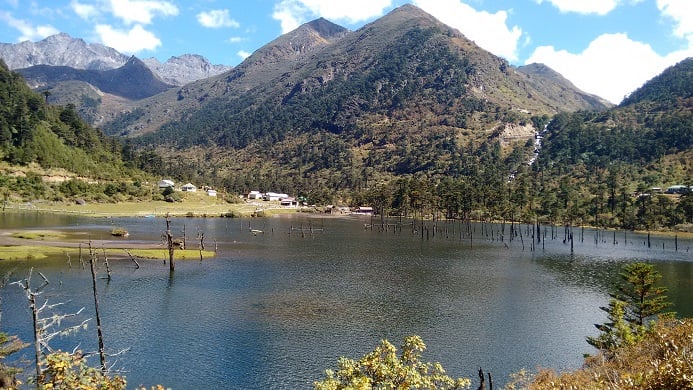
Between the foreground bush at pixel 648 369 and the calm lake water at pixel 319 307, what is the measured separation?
14312mm

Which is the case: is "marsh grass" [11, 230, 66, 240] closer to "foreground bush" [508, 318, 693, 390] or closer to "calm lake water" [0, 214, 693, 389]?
"calm lake water" [0, 214, 693, 389]

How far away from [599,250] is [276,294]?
384 ft

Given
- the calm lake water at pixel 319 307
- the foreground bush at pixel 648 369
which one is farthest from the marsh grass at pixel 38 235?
the foreground bush at pixel 648 369

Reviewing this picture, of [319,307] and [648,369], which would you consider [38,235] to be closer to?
[319,307]

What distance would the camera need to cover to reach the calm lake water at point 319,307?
48.9 metres

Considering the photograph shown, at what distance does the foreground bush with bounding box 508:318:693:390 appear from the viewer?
66.6ft

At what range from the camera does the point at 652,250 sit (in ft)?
490

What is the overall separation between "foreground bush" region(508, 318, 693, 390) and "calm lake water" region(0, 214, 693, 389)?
14.3m

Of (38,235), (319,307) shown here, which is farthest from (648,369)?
(38,235)

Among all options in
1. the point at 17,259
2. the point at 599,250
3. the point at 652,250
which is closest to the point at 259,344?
the point at 17,259

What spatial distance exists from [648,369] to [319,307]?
156ft

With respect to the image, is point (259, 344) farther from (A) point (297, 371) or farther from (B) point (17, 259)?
(B) point (17, 259)

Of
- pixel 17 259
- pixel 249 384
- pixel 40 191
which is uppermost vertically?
pixel 40 191

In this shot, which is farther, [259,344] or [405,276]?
[405,276]
